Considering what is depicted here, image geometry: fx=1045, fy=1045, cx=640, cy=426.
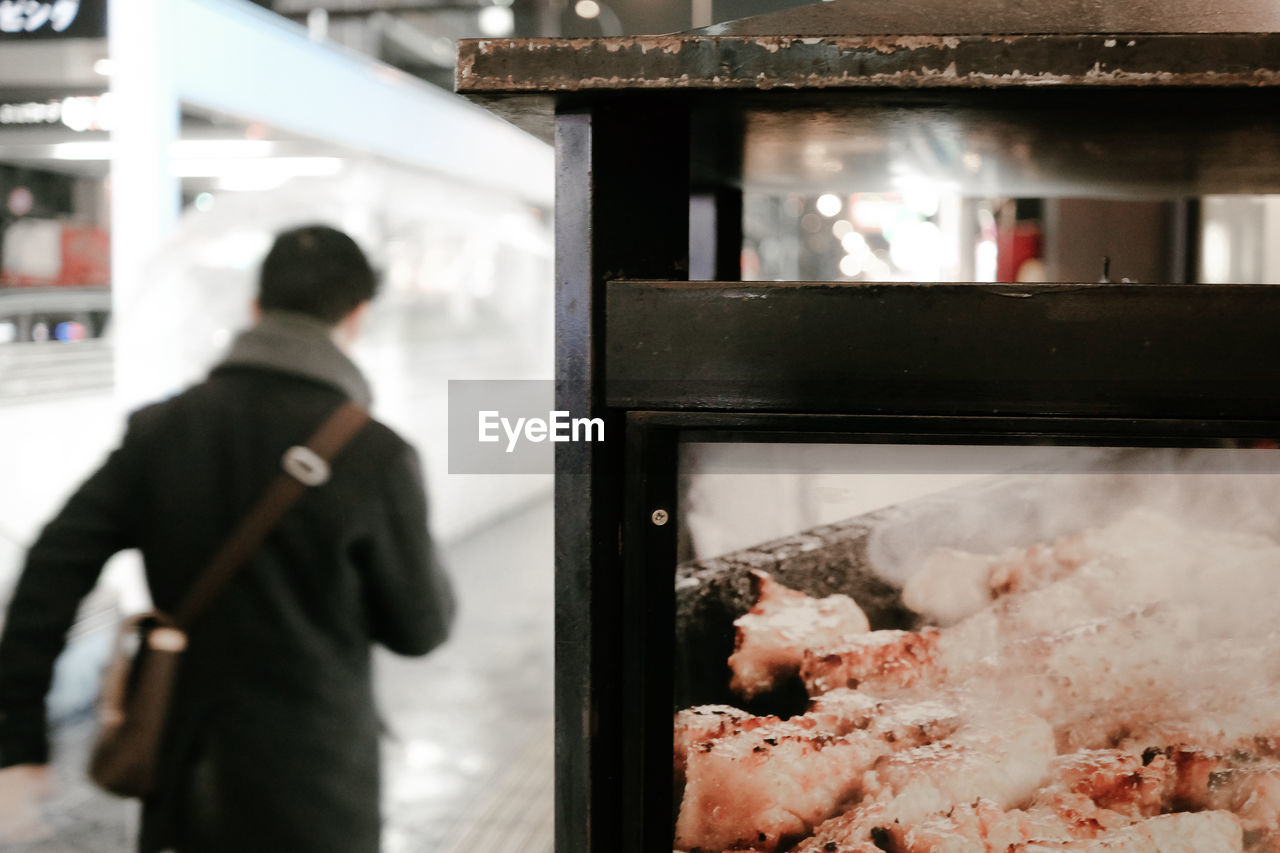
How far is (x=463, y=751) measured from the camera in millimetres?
4648

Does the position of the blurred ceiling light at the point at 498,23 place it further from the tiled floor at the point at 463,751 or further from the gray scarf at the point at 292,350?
the gray scarf at the point at 292,350

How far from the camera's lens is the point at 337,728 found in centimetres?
237

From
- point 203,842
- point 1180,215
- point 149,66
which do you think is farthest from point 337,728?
point 149,66

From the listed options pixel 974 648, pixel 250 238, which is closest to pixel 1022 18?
pixel 974 648

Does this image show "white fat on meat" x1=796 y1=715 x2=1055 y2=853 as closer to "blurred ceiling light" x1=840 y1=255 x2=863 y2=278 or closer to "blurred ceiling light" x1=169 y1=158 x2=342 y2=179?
"blurred ceiling light" x1=169 y1=158 x2=342 y2=179

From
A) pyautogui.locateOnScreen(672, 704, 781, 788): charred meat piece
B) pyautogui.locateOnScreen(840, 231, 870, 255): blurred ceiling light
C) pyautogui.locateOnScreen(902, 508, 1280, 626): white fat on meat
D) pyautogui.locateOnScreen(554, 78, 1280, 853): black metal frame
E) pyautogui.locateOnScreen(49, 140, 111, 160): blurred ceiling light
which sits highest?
pyautogui.locateOnScreen(840, 231, 870, 255): blurred ceiling light

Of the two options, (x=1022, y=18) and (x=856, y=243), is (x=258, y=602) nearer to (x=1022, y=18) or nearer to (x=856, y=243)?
(x=1022, y=18)

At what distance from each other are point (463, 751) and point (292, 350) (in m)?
2.69

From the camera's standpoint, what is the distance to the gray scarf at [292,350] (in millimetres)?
2500

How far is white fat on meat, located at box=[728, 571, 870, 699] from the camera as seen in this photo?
0.95 meters

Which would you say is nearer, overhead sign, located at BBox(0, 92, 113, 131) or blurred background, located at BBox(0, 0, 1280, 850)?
blurred background, located at BBox(0, 0, 1280, 850)

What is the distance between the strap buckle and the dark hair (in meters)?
0.41

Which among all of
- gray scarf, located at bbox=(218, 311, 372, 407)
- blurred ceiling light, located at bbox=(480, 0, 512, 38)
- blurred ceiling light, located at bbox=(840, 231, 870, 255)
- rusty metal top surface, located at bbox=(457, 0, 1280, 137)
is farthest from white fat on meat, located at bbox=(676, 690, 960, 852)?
blurred ceiling light, located at bbox=(840, 231, 870, 255)

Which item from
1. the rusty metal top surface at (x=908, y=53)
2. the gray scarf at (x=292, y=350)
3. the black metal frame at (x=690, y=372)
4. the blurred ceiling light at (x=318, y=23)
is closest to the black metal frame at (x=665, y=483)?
the black metal frame at (x=690, y=372)
